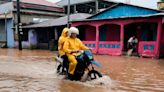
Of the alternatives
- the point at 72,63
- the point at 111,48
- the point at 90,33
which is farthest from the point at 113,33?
the point at 72,63

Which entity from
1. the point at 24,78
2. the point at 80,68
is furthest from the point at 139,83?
the point at 24,78

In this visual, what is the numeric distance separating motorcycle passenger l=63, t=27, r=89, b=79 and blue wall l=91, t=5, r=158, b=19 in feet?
37.5

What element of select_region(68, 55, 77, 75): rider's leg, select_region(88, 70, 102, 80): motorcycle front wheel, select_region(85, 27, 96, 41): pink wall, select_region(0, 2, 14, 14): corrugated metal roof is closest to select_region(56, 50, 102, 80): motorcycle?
select_region(88, 70, 102, 80): motorcycle front wheel

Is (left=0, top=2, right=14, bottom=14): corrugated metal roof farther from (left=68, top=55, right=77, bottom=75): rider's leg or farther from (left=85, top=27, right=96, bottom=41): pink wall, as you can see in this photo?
(left=68, top=55, right=77, bottom=75): rider's leg

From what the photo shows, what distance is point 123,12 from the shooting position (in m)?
20.5

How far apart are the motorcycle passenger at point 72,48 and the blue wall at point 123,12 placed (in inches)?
450

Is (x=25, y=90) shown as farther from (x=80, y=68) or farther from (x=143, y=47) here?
(x=143, y=47)

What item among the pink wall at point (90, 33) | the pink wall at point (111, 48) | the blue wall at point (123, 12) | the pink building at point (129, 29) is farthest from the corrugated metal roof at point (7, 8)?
the pink wall at point (111, 48)

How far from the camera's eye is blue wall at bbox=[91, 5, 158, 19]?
1934 cm

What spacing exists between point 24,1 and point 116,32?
1572 centimetres

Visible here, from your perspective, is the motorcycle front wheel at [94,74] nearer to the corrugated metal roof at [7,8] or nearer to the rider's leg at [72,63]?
the rider's leg at [72,63]

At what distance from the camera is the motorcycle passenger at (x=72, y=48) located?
26.0 feet

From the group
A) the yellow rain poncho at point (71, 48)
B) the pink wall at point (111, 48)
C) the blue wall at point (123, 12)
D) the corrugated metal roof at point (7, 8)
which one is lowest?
the pink wall at point (111, 48)

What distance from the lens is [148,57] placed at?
56.4 feet
